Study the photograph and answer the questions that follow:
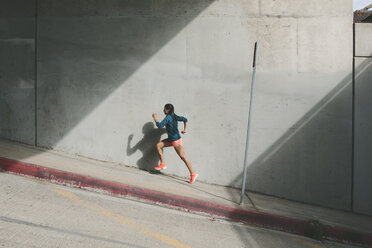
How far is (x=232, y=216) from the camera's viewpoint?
17.6ft

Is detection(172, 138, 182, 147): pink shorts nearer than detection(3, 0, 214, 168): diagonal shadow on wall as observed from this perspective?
Yes

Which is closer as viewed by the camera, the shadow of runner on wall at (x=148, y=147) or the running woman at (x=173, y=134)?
the running woman at (x=173, y=134)

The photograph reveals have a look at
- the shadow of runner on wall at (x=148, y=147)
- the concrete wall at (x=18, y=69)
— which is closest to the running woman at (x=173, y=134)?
the shadow of runner on wall at (x=148, y=147)

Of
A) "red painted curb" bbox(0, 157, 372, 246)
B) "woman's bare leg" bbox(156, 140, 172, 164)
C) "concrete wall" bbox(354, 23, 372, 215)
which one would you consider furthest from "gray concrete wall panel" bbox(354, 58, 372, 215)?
"woman's bare leg" bbox(156, 140, 172, 164)

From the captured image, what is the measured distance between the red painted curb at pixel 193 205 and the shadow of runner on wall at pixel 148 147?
1886 mm

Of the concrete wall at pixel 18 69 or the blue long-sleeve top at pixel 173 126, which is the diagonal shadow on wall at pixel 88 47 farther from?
the blue long-sleeve top at pixel 173 126

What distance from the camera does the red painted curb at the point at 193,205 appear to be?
529 cm

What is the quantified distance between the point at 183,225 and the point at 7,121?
18.3 ft

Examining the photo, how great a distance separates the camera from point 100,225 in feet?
13.4

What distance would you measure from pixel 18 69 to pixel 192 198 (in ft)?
18.0

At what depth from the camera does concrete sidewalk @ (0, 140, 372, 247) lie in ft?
17.4

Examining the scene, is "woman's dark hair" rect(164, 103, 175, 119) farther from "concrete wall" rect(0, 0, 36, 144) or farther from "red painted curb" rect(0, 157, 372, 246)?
"concrete wall" rect(0, 0, 36, 144)

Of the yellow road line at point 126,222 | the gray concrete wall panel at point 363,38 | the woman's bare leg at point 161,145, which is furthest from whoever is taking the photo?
the gray concrete wall panel at point 363,38

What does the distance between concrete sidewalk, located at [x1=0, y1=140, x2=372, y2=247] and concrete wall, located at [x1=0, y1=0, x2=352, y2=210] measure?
0.86 metres
